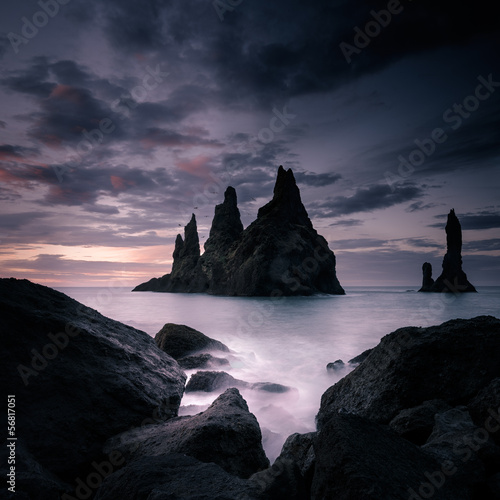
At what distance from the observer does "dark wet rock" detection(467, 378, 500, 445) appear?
115 inches

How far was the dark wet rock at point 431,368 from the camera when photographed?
12.7 feet

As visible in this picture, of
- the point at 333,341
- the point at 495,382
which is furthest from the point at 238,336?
the point at 495,382

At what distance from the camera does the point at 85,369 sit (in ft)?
13.9

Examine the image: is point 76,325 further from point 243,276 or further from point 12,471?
point 243,276

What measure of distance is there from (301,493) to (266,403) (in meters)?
5.35

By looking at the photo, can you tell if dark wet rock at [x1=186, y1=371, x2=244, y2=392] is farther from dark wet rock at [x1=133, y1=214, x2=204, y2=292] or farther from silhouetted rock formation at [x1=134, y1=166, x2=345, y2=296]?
dark wet rock at [x1=133, y1=214, x2=204, y2=292]

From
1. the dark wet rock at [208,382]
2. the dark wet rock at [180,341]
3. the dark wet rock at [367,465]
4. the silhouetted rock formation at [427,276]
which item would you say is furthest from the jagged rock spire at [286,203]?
the dark wet rock at [367,465]

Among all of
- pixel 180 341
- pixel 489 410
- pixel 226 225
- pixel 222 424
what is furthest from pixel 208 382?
pixel 226 225

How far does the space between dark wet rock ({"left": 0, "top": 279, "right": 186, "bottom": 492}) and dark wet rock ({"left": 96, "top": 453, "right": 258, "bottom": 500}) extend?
1.45 metres

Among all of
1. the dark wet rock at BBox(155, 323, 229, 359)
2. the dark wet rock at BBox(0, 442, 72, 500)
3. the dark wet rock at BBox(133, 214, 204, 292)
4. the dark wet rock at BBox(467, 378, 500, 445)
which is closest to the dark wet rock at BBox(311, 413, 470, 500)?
the dark wet rock at BBox(467, 378, 500, 445)

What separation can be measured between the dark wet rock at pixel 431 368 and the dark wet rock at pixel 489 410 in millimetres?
589

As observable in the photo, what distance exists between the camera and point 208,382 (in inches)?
294

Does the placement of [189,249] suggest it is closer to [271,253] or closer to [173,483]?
[271,253]

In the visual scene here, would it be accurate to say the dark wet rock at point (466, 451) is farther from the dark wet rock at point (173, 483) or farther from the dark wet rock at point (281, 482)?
the dark wet rock at point (173, 483)
